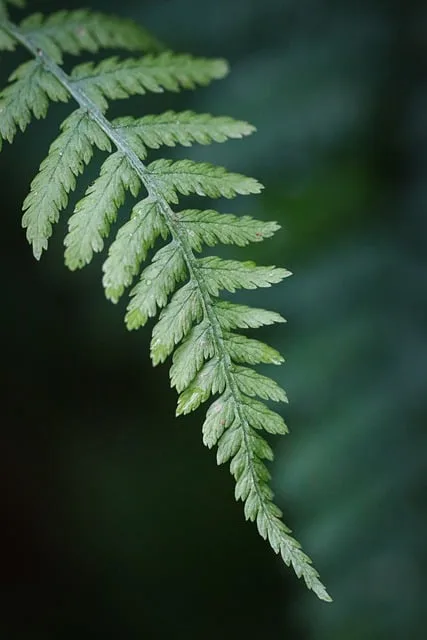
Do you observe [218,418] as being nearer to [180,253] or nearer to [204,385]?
[204,385]

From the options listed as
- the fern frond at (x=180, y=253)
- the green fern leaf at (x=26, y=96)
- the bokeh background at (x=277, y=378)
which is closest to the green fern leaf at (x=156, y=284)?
the fern frond at (x=180, y=253)

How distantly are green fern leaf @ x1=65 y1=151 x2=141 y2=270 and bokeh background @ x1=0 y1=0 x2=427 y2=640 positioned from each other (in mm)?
1025

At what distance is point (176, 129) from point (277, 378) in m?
1.06

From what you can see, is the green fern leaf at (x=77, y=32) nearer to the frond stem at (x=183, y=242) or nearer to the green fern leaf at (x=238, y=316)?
the frond stem at (x=183, y=242)

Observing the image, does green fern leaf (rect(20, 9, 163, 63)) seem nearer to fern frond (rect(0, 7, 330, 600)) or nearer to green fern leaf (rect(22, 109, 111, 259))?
fern frond (rect(0, 7, 330, 600))

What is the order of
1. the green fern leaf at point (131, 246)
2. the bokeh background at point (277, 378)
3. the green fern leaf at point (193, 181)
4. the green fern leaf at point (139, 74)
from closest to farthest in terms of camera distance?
the green fern leaf at point (131, 246), the green fern leaf at point (193, 181), the green fern leaf at point (139, 74), the bokeh background at point (277, 378)

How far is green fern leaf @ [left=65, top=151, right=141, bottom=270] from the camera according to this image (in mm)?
1126

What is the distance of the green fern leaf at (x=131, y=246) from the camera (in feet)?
3.67

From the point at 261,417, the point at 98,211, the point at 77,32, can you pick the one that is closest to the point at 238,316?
the point at 261,417

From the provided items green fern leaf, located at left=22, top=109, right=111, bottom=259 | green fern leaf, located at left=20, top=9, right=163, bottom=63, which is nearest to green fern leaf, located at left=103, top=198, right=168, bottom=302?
green fern leaf, located at left=22, top=109, right=111, bottom=259

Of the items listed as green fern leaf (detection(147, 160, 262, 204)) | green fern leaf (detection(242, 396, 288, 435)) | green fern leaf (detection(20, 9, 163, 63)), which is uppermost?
green fern leaf (detection(20, 9, 163, 63))

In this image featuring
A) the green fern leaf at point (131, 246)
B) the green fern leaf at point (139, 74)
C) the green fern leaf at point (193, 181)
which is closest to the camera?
the green fern leaf at point (131, 246)

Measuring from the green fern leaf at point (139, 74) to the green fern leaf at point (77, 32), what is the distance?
9 centimetres

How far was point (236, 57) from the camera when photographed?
2.33 metres
